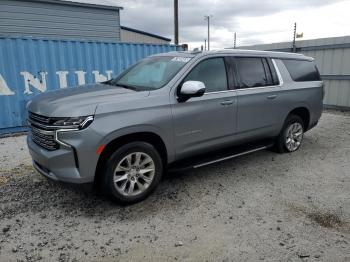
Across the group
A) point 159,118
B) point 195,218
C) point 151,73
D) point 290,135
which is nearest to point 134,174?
point 159,118

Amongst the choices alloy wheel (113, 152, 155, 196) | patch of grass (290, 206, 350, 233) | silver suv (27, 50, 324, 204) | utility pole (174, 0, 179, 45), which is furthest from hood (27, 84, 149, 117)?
utility pole (174, 0, 179, 45)

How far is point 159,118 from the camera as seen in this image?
366cm

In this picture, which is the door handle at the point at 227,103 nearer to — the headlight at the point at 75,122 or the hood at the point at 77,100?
the hood at the point at 77,100

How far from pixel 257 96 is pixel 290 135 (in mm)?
1452

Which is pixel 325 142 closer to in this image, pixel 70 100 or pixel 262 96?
pixel 262 96

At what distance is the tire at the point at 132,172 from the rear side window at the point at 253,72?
1.89 meters

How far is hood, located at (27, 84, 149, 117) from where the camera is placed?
3.21 m

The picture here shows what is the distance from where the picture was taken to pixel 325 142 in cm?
676

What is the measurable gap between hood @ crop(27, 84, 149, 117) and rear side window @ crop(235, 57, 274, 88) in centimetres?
174

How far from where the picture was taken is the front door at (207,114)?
3.92 meters

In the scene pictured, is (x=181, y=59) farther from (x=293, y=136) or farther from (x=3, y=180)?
(x=3, y=180)

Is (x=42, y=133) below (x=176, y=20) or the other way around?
below

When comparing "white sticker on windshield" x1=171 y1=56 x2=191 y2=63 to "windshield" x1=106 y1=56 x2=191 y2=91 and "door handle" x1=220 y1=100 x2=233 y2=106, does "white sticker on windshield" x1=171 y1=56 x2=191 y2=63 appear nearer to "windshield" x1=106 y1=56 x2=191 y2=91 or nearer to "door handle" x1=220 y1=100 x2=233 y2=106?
"windshield" x1=106 y1=56 x2=191 y2=91

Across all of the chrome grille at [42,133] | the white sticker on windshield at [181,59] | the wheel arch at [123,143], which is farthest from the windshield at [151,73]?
the chrome grille at [42,133]
